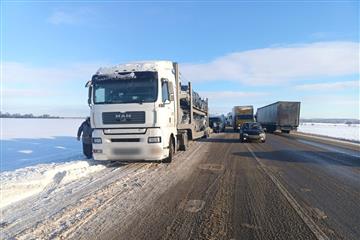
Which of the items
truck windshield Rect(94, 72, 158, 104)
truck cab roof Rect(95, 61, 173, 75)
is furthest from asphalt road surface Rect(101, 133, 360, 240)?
truck cab roof Rect(95, 61, 173, 75)

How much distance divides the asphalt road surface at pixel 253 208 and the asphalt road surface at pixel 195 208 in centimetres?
→ 1

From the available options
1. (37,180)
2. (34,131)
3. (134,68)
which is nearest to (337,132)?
(34,131)

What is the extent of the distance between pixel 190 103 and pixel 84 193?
10137mm

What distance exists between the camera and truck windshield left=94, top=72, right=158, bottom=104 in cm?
991

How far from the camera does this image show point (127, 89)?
1002 centimetres

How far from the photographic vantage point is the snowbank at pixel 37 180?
7.02 metres

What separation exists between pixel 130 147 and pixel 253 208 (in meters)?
5.14

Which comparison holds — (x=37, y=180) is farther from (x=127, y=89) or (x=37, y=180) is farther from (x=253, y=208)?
(x=253, y=208)

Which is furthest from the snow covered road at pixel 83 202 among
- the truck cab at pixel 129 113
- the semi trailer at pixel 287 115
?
the semi trailer at pixel 287 115

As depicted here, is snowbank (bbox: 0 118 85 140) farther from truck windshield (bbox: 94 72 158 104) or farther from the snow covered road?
the snow covered road

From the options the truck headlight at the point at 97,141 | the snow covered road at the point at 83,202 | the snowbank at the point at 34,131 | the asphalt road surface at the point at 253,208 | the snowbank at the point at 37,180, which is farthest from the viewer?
the snowbank at the point at 34,131

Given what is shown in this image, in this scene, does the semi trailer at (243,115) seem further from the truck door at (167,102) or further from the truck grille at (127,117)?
the truck grille at (127,117)

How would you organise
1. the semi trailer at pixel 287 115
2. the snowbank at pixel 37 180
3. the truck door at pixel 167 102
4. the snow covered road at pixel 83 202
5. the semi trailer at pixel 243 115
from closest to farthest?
the snow covered road at pixel 83 202, the snowbank at pixel 37 180, the truck door at pixel 167 102, the semi trailer at pixel 287 115, the semi trailer at pixel 243 115

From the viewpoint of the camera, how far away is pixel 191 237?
4.29 metres
